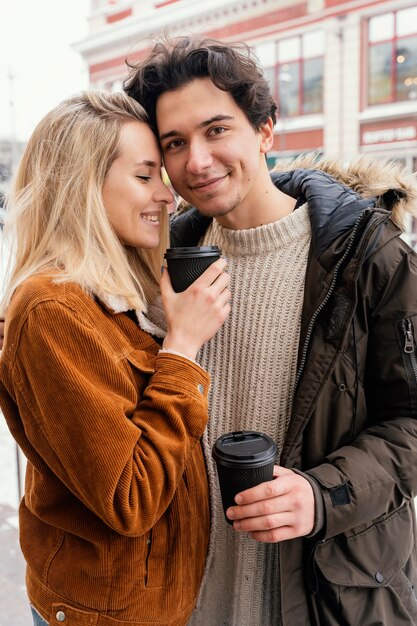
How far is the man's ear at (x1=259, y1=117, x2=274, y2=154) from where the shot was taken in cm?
140

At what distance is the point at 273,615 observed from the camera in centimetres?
116

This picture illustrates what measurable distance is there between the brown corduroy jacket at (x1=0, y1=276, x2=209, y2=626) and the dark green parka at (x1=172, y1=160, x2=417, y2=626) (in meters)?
0.22

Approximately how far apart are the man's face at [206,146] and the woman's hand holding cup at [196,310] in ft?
0.91

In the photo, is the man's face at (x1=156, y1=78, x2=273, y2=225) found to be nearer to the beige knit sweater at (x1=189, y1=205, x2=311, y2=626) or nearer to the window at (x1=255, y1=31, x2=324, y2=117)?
the beige knit sweater at (x1=189, y1=205, x2=311, y2=626)

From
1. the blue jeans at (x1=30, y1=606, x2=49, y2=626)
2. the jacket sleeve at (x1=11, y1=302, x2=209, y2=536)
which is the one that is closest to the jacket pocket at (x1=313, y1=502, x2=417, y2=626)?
the jacket sleeve at (x1=11, y1=302, x2=209, y2=536)

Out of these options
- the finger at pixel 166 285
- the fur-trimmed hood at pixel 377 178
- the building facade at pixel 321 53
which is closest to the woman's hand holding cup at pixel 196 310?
the finger at pixel 166 285

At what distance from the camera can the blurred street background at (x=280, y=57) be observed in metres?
2.77

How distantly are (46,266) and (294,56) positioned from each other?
2726 millimetres

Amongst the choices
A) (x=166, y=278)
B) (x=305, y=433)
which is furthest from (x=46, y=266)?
(x=305, y=433)

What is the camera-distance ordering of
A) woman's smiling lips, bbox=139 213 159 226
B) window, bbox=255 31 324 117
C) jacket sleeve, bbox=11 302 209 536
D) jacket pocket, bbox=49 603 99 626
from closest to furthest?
jacket sleeve, bbox=11 302 209 536
jacket pocket, bbox=49 603 99 626
woman's smiling lips, bbox=139 213 159 226
window, bbox=255 31 324 117

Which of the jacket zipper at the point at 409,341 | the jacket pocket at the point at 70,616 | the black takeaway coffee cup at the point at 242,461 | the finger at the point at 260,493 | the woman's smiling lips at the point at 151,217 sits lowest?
the jacket pocket at the point at 70,616

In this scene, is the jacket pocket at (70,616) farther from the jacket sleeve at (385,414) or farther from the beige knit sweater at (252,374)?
the jacket sleeve at (385,414)

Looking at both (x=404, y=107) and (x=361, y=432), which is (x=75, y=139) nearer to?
(x=361, y=432)

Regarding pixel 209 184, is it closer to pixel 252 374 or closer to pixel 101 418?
pixel 252 374
